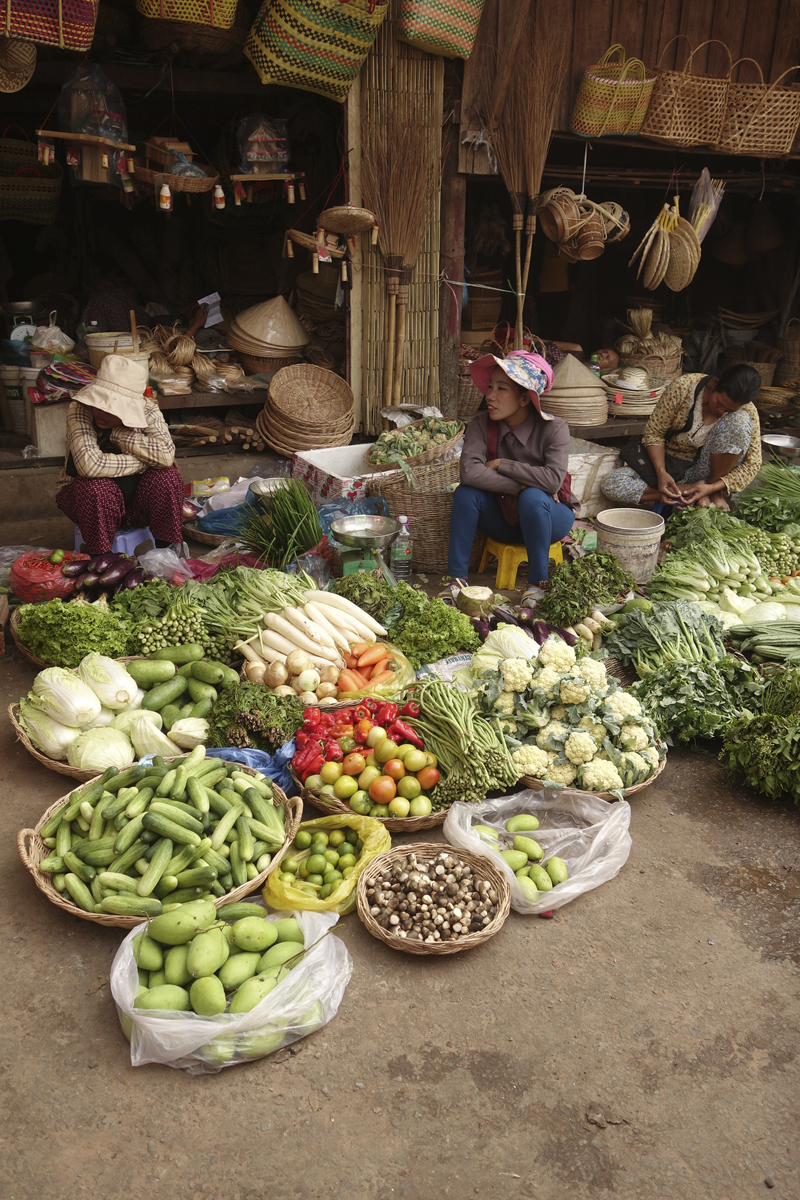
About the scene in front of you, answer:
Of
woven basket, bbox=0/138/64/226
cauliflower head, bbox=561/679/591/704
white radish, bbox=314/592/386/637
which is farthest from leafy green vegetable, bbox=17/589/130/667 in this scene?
woven basket, bbox=0/138/64/226

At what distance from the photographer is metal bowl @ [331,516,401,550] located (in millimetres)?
4820

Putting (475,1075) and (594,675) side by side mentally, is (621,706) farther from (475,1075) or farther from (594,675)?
(475,1075)

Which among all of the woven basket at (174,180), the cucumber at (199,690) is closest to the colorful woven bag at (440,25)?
the woven basket at (174,180)

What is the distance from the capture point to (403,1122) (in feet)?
7.34

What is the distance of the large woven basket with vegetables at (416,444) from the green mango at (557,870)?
3.00 metres

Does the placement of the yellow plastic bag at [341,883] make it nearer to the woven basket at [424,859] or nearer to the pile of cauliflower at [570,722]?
the woven basket at [424,859]

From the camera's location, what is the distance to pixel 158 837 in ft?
9.12

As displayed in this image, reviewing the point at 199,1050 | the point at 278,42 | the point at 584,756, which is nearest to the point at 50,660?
the point at 199,1050

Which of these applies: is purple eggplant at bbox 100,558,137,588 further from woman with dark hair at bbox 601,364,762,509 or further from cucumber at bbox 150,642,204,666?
woman with dark hair at bbox 601,364,762,509

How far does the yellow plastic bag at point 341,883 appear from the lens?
2754 mm

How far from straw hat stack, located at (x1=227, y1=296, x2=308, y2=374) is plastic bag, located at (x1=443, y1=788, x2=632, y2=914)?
5060 mm

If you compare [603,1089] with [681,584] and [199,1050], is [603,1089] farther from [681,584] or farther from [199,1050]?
[681,584]

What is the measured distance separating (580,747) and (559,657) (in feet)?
1.46

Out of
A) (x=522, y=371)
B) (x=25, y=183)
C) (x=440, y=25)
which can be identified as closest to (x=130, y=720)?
(x=522, y=371)
